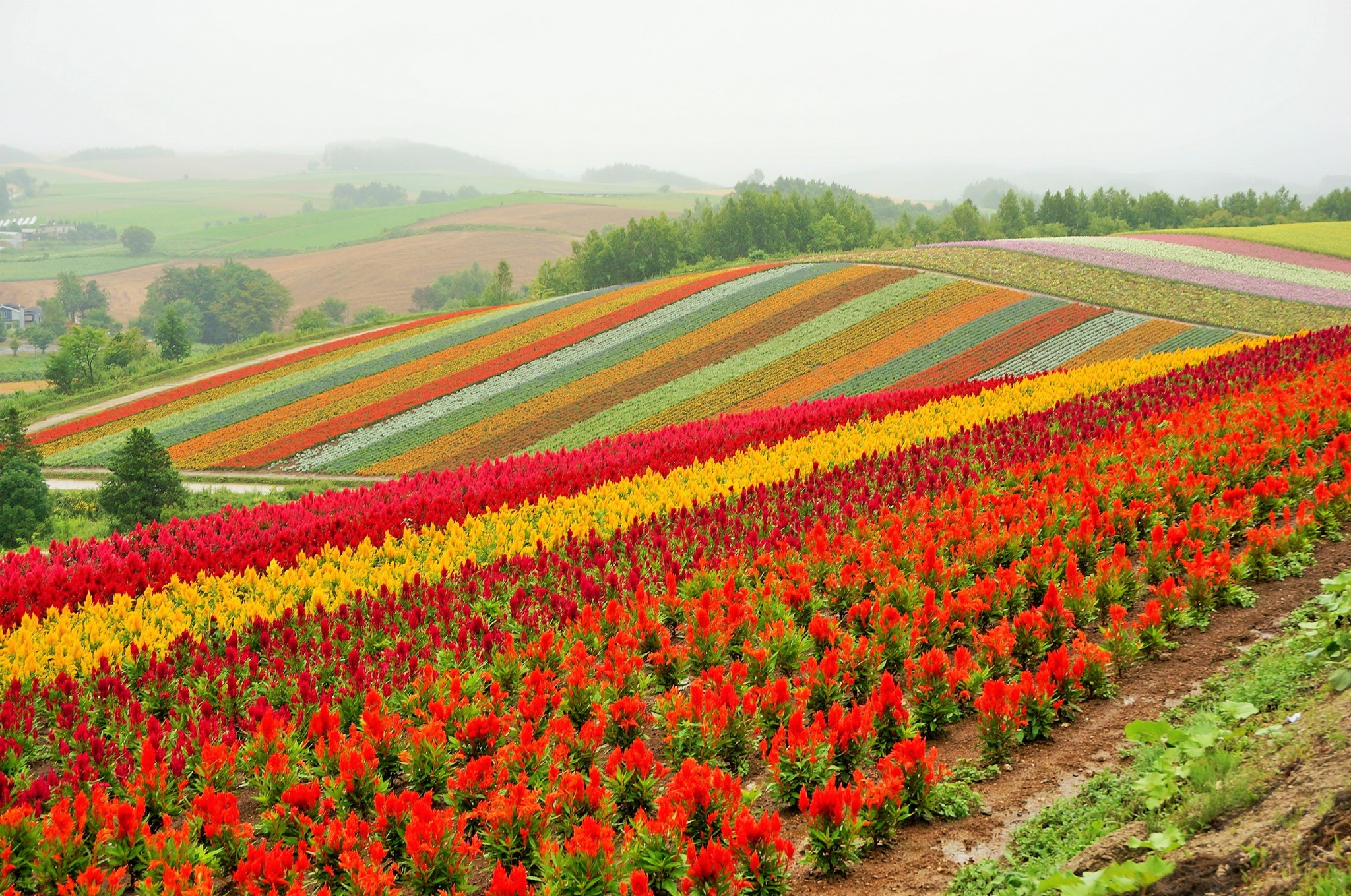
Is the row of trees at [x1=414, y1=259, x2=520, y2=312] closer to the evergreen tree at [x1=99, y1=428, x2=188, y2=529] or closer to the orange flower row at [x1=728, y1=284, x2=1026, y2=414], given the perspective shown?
the orange flower row at [x1=728, y1=284, x2=1026, y2=414]

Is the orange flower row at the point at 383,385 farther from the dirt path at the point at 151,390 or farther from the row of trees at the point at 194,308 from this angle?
the row of trees at the point at 194,308

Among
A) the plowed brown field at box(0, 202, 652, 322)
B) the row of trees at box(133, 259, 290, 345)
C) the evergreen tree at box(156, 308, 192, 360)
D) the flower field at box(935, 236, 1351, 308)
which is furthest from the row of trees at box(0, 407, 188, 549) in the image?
the plowed brown field at box(0, 202, 652, 322)

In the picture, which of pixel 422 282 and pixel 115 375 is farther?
pixel 422 282

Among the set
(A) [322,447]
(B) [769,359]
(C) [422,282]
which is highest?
(C) [422,282]

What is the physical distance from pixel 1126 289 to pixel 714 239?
4584 cm

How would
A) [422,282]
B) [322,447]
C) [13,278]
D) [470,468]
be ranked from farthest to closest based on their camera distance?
[13,278] < [422,282] < [322,447] < [470,468]

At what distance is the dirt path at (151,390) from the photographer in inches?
1458

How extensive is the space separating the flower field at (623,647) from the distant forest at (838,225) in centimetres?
6202

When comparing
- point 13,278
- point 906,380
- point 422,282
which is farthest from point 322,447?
point 13,278

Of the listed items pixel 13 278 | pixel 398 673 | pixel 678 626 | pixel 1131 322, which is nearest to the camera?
pixel 398 673

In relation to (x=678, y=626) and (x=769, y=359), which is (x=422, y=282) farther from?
(x=678, y=626)

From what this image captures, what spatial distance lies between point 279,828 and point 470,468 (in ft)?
32.1

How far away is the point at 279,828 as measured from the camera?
477cm

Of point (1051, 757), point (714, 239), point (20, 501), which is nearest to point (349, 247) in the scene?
point (714, 239)
